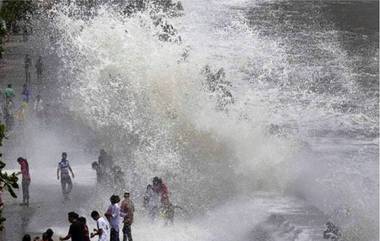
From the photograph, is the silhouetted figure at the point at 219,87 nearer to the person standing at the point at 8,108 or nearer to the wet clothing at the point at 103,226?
the person standing at the point at 8,108

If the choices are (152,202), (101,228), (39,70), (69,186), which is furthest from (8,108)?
(101,228)

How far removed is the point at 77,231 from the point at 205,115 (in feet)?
50.9

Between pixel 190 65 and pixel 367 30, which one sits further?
pixel 367 30

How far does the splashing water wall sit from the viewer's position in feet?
81.8

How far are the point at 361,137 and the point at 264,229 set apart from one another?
13.3 m

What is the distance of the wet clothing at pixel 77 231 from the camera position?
14938 mm

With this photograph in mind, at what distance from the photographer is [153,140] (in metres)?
27.8

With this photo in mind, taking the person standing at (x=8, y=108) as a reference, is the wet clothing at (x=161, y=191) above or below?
below

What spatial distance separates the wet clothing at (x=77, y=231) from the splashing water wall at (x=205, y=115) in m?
5.43

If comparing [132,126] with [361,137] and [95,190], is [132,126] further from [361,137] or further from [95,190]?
[361,137]

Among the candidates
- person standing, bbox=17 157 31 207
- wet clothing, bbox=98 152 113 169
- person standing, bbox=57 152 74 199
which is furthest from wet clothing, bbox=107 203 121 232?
wet clothing, bbox=98 152 113 169

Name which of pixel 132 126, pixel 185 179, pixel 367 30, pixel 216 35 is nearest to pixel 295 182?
pixel 185 179

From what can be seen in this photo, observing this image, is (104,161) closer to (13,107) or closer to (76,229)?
(76,229)

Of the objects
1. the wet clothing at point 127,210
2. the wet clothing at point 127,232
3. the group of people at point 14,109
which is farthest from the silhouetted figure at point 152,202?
the group of people at point 14,109
